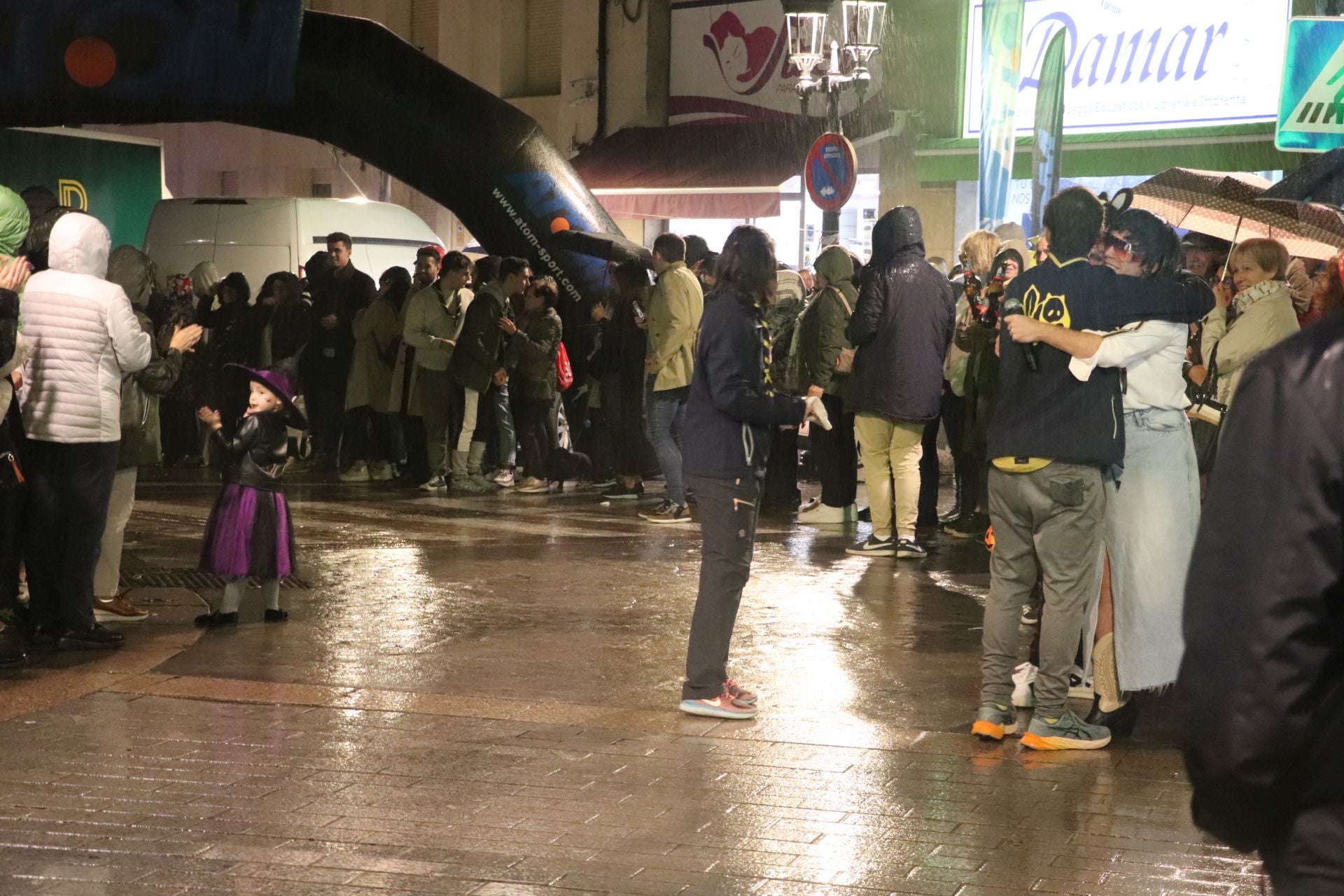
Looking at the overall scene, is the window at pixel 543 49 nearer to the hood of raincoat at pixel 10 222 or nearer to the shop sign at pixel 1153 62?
the shop sign at pixel 1153 62

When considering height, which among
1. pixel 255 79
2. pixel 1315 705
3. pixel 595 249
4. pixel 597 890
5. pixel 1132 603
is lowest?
pixel 597 890

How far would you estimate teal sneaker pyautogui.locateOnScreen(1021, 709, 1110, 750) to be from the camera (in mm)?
6340

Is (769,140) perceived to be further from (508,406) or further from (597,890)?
(597,890)

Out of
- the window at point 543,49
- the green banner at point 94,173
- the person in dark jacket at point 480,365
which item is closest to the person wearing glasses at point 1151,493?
the person in dark jacket at point 480,365

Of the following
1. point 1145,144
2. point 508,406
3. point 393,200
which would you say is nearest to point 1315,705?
point 508,406

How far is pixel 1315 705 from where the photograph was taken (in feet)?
6.81

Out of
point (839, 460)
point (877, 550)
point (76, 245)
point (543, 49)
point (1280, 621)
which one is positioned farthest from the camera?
point (543, 49)

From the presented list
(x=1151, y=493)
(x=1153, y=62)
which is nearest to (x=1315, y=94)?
(x=1151, y=493)

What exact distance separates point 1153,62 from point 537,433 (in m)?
11.2

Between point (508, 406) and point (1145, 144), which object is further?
point (1145, 144)

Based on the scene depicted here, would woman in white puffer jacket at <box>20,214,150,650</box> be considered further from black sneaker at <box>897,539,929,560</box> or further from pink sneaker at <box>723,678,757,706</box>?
black sneaker at <box>897,539,929,560</box>

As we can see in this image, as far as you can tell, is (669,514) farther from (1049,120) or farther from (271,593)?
(1049,120)

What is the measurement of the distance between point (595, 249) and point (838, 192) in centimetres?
235

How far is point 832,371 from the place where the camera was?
1204 cm
